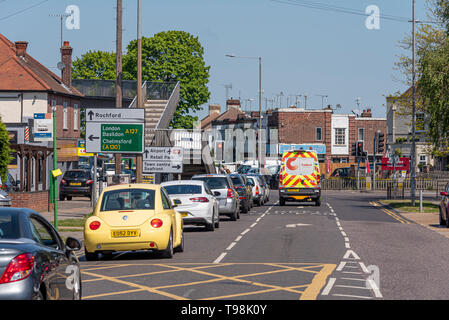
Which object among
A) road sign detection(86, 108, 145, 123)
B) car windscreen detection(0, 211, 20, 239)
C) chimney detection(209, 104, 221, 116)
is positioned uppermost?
chimney detection(209, 104, 221, 116)

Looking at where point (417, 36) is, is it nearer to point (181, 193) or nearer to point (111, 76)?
point (181, 193)

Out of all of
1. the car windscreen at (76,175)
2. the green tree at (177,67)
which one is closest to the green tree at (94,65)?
the green tree at (177,67)

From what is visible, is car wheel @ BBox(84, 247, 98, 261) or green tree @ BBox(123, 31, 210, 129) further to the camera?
green tree @ BBox(123, 31, 210, 129)

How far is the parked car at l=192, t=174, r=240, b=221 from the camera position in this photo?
3009cm

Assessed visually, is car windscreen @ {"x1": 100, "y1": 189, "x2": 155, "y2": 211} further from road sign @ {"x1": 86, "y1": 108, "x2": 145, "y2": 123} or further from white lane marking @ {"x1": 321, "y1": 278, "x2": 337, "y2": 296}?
road sign @ {"x1": 86, "y1": 108, "x2": 145, "y2": 123}

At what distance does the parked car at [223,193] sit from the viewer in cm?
3009

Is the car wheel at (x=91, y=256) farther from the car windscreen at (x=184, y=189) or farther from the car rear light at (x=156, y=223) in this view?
the car windscreen at (x=184, y=189)

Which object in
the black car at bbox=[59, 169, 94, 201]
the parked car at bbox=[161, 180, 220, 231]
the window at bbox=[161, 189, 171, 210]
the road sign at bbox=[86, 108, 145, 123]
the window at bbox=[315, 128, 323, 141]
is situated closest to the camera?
the window at bbox=[161, 189, 171, 210]

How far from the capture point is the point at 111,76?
79625 mm

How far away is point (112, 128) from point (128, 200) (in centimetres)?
1267

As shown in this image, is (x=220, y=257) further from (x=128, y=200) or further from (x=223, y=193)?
(x=223, y=193)

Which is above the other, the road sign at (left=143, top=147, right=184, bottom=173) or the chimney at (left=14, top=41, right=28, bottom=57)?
the chimney at (left=14, top=41, right=28, bottom=57)

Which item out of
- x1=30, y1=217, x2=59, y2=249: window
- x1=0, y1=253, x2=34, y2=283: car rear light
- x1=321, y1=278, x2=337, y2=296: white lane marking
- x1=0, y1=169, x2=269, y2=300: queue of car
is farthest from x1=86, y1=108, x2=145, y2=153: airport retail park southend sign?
x1=0, y1=253, x2=34, y2=283: car rear light

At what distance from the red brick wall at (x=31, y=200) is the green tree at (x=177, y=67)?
40.3 m
